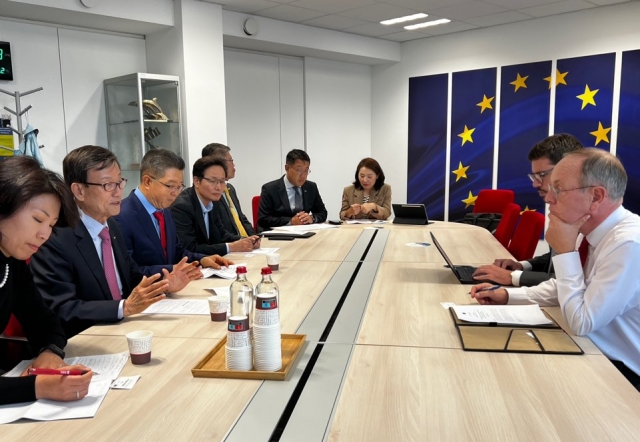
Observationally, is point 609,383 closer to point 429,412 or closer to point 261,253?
point 429,412

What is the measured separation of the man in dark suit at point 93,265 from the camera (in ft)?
6.61

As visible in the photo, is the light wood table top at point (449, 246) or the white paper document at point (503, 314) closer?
the white paper document at point (503, 314)

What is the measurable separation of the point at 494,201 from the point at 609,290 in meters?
4.49

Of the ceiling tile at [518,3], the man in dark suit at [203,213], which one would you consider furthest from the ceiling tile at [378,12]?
the man in dark suit at [203,213]

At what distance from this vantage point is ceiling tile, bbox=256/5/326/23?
5.89 meters

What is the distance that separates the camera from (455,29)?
23.0 feet

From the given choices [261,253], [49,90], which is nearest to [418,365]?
[261,253]

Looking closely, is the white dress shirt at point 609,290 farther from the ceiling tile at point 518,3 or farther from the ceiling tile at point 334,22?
the ceiling tile at point 334,22

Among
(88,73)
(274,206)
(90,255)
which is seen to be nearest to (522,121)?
(274,206)

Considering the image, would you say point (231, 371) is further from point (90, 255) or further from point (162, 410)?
point (90, 255)

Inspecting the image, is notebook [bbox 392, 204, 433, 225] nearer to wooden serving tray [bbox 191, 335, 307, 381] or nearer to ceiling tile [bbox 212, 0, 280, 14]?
ceiling tile [bbox 212, 0, 280, 14]

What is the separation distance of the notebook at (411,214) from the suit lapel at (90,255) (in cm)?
305

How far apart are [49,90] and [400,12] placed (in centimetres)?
391

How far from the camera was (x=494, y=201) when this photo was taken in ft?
19.9
